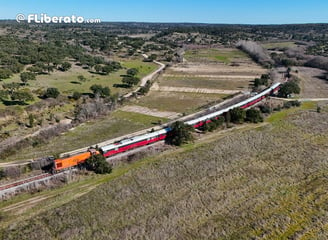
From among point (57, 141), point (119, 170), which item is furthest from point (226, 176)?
point (57, 141)

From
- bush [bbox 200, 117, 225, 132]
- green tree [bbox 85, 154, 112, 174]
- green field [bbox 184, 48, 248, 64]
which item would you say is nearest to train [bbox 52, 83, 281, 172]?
bush [bbox 200, 117, 225, 132]

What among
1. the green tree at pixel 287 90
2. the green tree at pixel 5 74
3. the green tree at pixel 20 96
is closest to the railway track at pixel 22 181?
the green tree at pixel 20 96

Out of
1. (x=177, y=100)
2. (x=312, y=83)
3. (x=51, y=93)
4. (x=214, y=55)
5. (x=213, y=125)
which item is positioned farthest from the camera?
(x=214, y=55)

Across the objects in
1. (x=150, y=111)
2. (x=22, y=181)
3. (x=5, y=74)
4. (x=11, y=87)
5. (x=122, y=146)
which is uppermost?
(x=5, y=74)

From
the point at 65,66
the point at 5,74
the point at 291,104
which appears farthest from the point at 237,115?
the point at 65,66

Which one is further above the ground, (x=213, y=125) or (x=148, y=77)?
(x=148, y=77)

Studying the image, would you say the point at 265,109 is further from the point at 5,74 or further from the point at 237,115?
the point at 5,74
